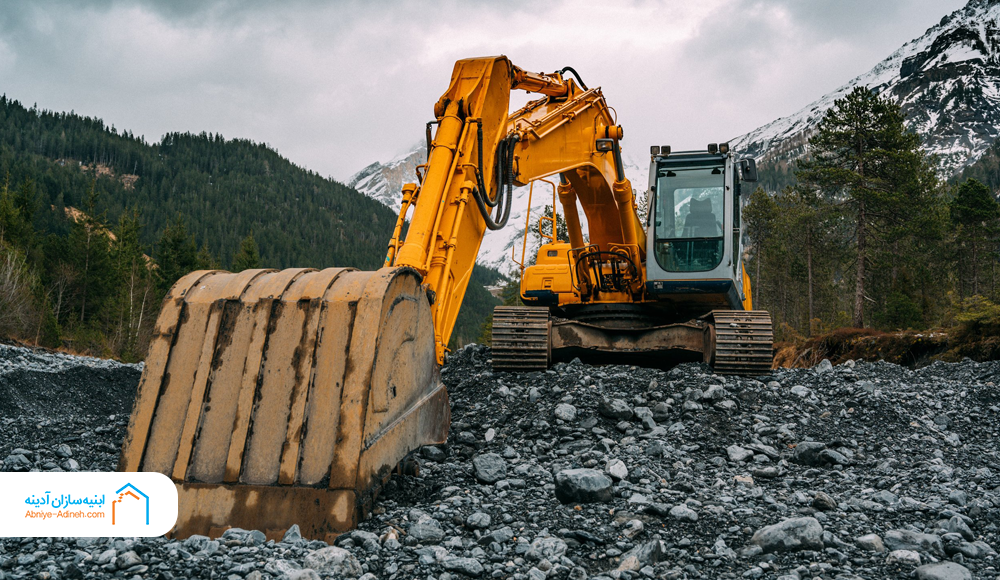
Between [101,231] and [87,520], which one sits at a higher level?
[101,231]

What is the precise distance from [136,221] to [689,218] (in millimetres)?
53496

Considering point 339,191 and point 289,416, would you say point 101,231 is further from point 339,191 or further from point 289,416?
point 339,191

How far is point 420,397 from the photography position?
3.93 meters

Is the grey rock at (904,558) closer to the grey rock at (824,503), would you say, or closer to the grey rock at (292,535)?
the grey rock at (824,503)

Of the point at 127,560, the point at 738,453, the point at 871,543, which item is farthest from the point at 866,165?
the point at 127,560

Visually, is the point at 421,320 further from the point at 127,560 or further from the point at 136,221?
the point at 136,221

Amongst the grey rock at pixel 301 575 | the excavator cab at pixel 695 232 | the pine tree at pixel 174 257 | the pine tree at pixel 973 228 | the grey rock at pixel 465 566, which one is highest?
the pine tree at pixel 973 228

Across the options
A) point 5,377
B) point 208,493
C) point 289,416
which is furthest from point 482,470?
point 5,377

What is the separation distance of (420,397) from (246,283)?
1214 millimetres

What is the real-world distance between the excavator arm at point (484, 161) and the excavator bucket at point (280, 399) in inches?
41.6

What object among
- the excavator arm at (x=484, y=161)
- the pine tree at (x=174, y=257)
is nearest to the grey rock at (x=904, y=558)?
the excavator arm at (x=484, y=161)

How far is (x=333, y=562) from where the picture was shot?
2680mm

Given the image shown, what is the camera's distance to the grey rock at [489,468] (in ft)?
13.4

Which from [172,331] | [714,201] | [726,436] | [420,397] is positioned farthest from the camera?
[714,201]
